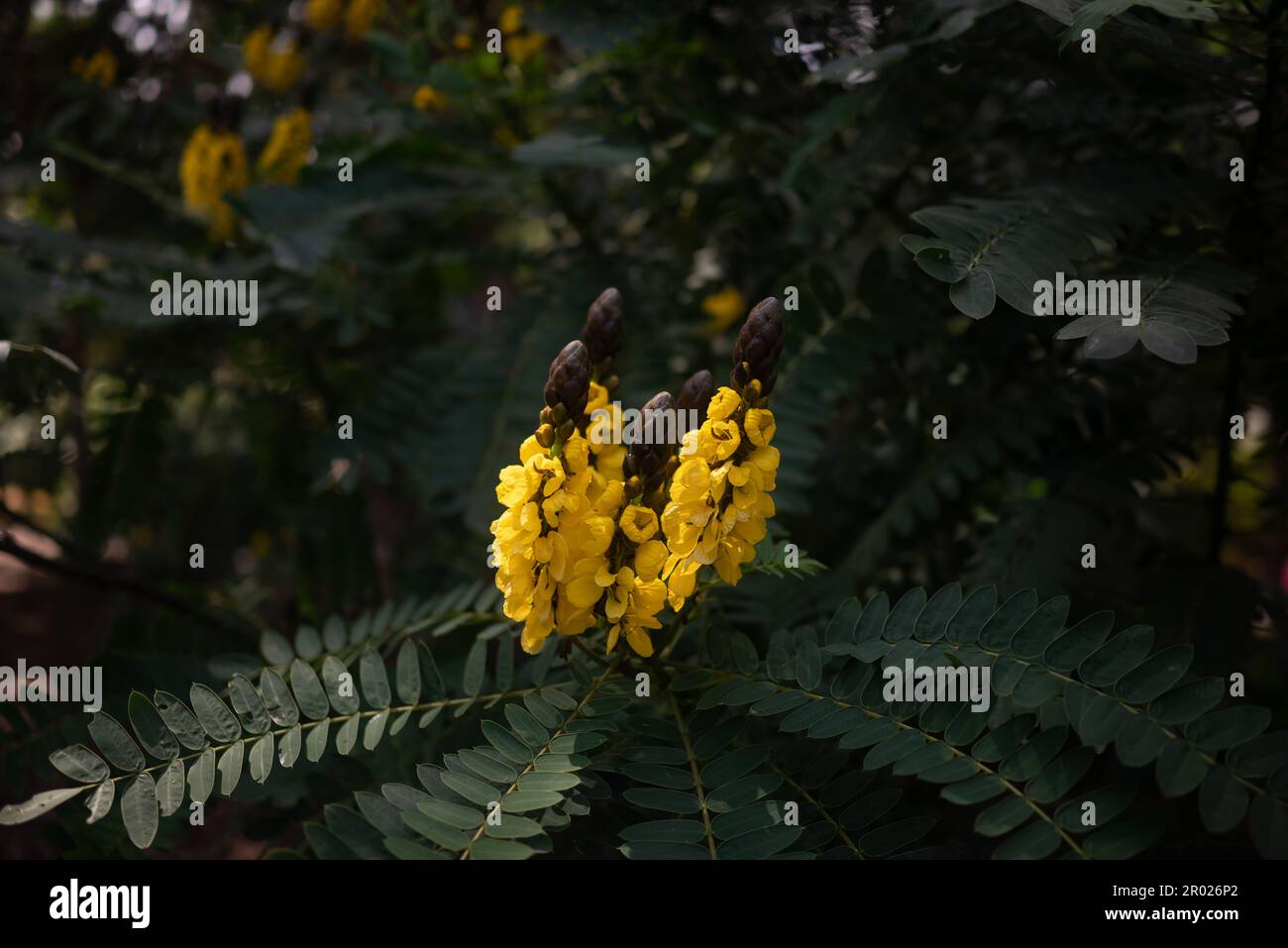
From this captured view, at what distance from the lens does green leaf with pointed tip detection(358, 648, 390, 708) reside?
134 centimetres

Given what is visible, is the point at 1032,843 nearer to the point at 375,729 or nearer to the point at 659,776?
the point at 659,776

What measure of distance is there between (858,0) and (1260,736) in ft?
4.77

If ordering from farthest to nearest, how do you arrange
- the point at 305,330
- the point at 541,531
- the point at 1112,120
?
the point at 305,330, the point at 1112,120, the point at 541,531

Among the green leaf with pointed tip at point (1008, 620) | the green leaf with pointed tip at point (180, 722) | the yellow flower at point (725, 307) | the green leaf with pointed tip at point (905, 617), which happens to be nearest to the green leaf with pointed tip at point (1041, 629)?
the green leaf with pointed tip at point (1008, 620)

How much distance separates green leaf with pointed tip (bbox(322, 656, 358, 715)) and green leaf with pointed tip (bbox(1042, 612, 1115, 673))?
0.90 m

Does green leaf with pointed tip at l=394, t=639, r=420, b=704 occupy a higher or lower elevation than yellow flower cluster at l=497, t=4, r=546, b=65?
lower

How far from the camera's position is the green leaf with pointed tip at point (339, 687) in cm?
133

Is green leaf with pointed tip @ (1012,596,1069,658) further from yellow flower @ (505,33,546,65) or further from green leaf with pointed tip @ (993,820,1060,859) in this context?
yellow flower @ (505,33,546,65)

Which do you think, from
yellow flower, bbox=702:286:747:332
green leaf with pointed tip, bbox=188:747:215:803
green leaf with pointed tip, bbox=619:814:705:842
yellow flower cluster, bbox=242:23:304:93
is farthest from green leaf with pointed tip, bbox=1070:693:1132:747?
yellow flower cluster, bbox=242:23:304:93

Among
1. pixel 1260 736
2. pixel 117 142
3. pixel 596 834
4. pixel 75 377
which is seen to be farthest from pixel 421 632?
pixel 117 142

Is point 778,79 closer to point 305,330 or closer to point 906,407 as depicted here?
point 906,407

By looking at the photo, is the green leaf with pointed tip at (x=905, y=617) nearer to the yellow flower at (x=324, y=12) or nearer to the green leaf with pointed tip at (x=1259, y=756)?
the green leaf with pointed tip at (x=1259, y=756)

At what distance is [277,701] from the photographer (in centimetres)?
129
